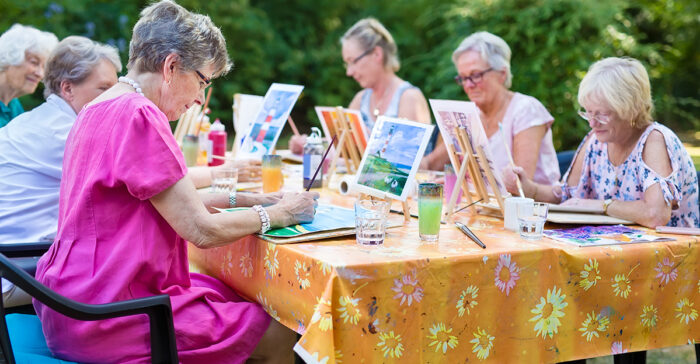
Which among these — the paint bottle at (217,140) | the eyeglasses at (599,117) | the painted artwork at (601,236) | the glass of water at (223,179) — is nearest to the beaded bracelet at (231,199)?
the glass of water at (223,179)

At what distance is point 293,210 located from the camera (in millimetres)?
2215

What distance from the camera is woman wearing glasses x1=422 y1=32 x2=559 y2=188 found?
11.4 ft

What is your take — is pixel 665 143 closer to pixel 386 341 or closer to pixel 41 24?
pixel 386 341

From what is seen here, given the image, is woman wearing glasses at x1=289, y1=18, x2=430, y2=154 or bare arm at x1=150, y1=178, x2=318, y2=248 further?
woman wearing glasses at x1=289, y1=18, x2=430, y2=154

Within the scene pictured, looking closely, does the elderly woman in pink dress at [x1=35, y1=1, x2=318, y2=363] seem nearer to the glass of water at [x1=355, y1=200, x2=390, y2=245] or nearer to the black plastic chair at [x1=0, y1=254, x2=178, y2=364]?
the black plastic chair at [x1=0, y1=254, x2=178, y2=364]

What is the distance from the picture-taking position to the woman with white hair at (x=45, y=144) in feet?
8.99

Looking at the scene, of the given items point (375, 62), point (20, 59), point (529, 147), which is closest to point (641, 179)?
point (529, 147)

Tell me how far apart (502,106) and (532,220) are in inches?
60.9

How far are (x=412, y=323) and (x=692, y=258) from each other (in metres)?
0.98

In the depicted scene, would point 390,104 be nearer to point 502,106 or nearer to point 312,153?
point 502,106

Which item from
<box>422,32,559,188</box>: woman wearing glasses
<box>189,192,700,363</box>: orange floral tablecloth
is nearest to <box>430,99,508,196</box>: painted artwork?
<box>189,192,700,363</box>: orange floral tablecloth

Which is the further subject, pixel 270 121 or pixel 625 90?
pixel 270 121

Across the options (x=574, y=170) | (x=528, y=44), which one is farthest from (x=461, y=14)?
(x=574, y=170)

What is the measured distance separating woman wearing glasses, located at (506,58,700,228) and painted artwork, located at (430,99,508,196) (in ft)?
0.79
